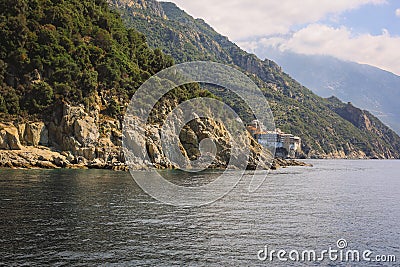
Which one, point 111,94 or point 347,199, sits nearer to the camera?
point 347,199

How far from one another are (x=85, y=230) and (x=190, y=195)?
1666 cm

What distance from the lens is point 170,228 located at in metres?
23.3

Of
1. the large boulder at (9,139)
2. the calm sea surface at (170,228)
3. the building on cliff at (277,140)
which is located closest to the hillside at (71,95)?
the large boulder at (9,139)

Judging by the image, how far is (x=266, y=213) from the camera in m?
29.4

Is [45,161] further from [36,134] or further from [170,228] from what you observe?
[170,228]

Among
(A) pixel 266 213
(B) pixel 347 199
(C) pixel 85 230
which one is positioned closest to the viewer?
(C) pixel 85 230

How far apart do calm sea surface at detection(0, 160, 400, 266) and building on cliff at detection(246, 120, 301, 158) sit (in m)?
101

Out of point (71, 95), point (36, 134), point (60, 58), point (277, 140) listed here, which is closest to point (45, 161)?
point (36, 134)

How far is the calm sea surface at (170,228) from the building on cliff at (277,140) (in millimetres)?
100931

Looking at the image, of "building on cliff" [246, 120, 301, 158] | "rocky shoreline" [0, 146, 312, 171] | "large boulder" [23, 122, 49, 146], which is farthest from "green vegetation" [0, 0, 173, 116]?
"building on cliff" [246, 120, 301, 158]

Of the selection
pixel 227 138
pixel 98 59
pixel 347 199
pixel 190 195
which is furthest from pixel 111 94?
pixel 347 199

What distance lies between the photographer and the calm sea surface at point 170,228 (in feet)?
58.7

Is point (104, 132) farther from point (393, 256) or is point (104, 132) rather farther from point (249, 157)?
point (393, 256)

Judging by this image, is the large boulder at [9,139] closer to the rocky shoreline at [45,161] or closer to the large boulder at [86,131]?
the rocky shoreline at [45,161]
